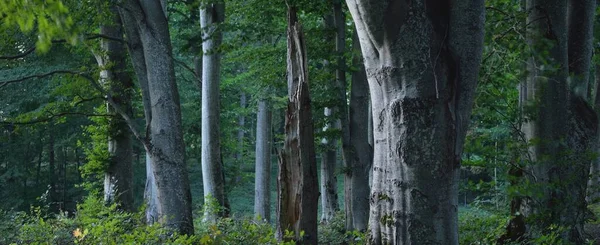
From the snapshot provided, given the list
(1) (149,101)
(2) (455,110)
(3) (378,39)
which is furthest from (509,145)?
(1) (149,101)

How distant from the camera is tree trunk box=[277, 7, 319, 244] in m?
8.81

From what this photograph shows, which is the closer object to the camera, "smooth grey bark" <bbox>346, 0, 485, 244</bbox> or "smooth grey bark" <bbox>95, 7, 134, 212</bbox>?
"smooth grey bark" <bbox>346, 0, 485, 244</bbox>

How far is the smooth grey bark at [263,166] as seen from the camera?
2370 cm

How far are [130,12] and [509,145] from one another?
590cm

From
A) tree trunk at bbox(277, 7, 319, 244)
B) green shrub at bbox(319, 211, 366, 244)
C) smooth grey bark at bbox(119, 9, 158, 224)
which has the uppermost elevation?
smooth grey bark at bbox(119, 9, 158, 224)

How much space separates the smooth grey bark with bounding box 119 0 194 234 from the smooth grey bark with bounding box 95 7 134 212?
455cm

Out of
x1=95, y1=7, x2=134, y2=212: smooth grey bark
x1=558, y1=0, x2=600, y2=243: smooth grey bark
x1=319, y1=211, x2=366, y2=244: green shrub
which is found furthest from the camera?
x1=319, y1=211, x2=366, y2=244: green shrub

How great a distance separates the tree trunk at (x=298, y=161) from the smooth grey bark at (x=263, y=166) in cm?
1438

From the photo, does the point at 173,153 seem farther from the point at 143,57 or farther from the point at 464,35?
the point at 464,35

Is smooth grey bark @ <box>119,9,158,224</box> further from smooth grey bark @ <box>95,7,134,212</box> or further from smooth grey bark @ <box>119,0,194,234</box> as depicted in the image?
smooth grey bark @ <box>95,7,134,212</box>

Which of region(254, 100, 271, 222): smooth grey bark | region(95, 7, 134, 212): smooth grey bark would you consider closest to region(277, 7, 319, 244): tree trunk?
region(95, 7, 134, 212): smooth grey bark

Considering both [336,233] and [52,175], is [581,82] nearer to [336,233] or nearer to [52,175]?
[336,233]

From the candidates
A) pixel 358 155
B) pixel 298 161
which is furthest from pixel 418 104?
pixel 358 155

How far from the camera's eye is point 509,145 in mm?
8719
